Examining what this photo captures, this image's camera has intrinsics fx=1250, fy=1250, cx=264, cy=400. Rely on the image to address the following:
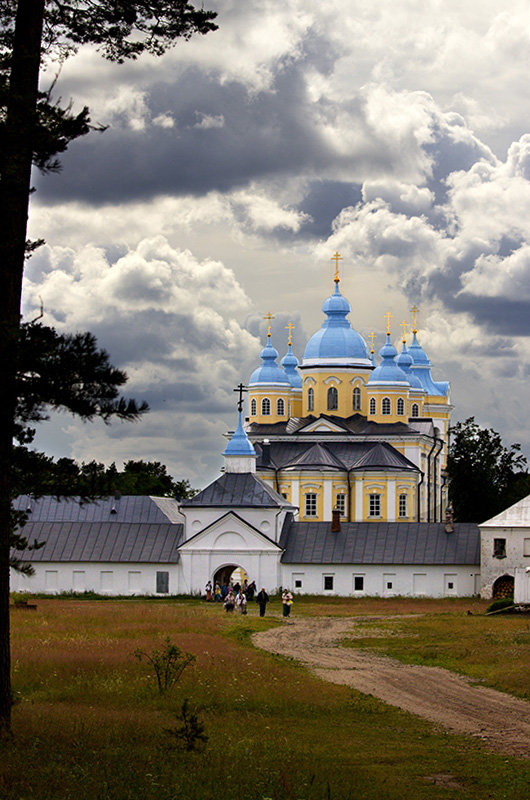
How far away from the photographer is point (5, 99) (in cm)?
1537

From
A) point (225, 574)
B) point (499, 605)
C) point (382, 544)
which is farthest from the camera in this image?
point (225, 574)

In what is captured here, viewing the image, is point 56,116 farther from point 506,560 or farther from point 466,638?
point 506,560

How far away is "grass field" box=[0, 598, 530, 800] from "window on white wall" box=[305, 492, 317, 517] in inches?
1773

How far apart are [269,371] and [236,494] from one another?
28335 millimetres

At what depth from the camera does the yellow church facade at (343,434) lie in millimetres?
73188

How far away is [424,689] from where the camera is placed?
22.7 metres

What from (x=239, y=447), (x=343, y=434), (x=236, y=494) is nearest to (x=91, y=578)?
(x=236, y=494)

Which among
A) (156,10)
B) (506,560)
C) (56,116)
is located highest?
(156,10)

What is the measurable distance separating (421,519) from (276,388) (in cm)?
1352

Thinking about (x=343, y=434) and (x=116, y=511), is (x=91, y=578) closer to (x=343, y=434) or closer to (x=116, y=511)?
(x=116, y=511)

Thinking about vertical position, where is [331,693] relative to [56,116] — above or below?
below

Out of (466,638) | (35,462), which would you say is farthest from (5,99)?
(466,638)

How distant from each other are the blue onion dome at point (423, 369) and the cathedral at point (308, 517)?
1429 cm

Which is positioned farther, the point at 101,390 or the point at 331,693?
the point at 331,693
